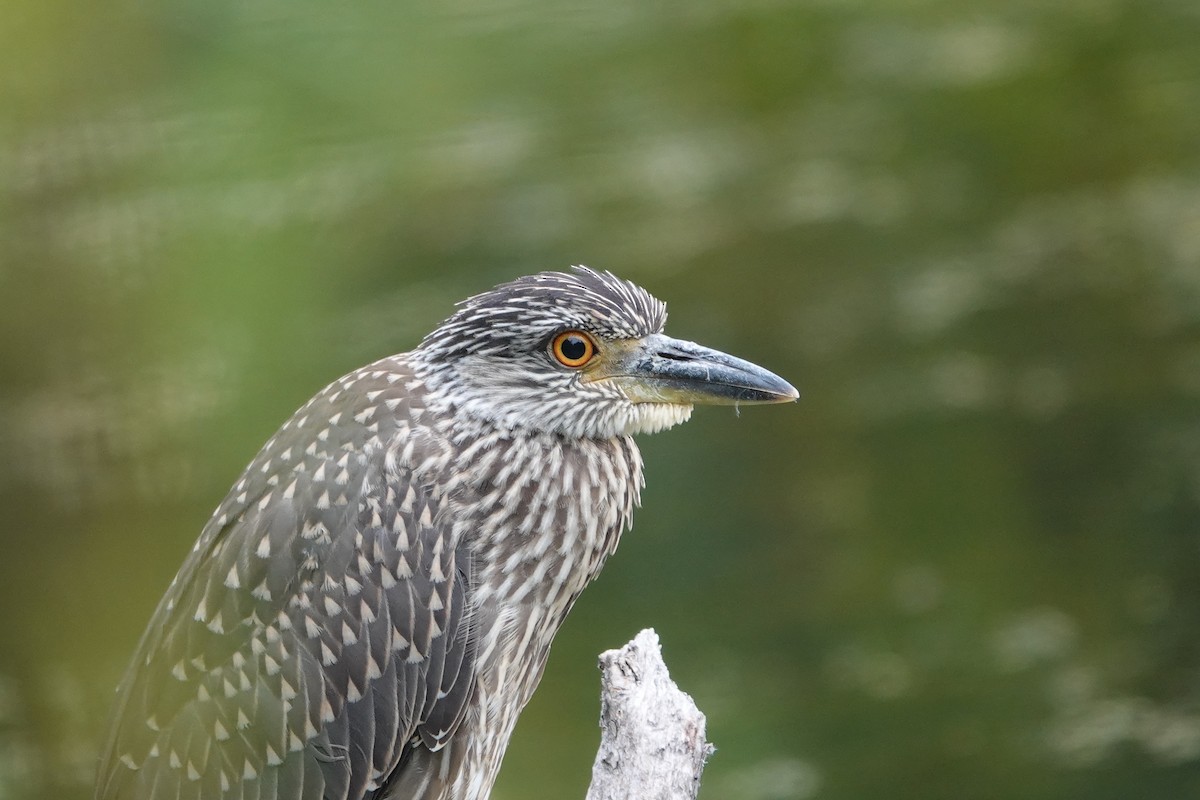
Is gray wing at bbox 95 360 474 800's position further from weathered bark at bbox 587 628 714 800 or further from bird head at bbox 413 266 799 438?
weathered bark at bbox 587 628 714 800

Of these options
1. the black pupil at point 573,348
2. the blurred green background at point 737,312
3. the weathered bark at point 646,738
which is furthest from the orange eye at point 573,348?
the blurred green background at point 737,312

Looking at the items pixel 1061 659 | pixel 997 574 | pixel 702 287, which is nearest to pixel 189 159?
pixel 702 287

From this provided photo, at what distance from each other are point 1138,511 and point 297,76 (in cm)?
439

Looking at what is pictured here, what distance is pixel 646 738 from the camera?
266 cm

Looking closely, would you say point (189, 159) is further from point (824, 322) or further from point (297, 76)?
point (824, 322)

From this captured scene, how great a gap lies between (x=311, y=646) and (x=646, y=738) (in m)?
0.91

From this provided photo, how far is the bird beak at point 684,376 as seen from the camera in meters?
3.13

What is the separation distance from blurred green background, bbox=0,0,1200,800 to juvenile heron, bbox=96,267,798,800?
2824mm

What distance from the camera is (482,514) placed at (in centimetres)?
321

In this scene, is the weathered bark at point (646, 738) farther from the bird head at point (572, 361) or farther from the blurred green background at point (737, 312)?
the blurred green background at point (737, 312)

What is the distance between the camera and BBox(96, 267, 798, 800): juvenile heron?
316cm

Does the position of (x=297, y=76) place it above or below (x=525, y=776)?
above

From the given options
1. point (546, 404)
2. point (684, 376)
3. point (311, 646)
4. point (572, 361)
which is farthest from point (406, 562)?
point (684, 376)

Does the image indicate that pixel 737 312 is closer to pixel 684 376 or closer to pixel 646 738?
pixel 684 376
